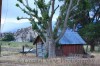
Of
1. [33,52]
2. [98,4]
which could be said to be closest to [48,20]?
[33,52]

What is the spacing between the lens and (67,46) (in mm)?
36531

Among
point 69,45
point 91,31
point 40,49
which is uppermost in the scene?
point 91,31

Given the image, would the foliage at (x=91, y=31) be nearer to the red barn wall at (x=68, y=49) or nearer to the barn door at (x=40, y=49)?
the red barn wall at (x=68, y=49)

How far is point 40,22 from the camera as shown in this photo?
33188 mm

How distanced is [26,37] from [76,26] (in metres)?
41.4

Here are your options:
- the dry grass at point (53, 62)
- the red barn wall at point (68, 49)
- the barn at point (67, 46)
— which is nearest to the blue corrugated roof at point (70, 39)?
the barn at point (67, 46)

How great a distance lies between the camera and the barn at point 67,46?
1427 inches

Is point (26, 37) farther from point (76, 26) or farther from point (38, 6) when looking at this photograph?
point (38, 6)

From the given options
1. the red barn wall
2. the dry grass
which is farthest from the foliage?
the dry grass

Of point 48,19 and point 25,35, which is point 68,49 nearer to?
point 48,19

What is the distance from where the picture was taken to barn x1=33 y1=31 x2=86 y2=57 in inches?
1427

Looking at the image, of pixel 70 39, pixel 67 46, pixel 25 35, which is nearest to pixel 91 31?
pixel 70 39

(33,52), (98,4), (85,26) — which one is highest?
(98,4)

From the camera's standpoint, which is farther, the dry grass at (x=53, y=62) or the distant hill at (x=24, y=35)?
the distant hill at (x=24, y=35)
